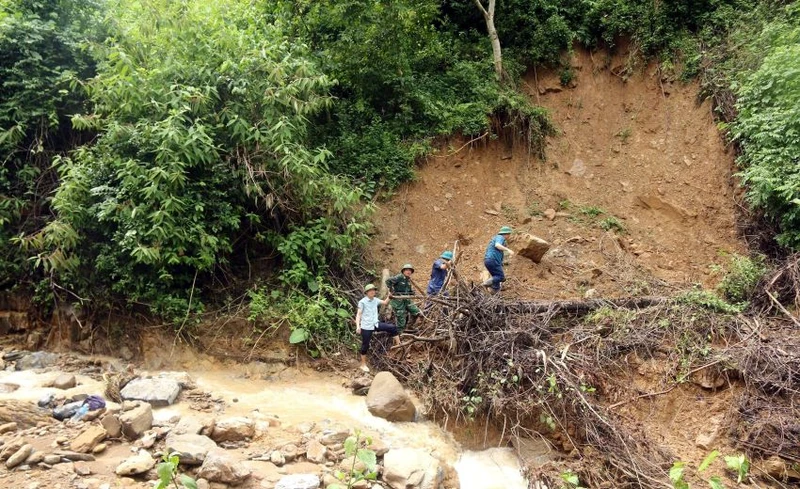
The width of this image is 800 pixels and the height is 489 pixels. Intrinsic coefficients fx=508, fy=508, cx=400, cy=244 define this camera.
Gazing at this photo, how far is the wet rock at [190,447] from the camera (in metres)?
4.50

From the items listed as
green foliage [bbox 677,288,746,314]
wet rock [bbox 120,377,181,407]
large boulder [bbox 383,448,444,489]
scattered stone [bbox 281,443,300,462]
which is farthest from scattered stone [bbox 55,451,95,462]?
green foliage [bbox 677,288,746,314]

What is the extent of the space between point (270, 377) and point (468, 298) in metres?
2.82

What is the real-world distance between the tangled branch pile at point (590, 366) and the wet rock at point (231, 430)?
6.85 ft

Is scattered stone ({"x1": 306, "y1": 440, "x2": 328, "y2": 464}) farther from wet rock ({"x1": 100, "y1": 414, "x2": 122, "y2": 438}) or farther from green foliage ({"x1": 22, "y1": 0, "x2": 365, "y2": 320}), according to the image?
green foliage ({"x1": 22, "y1": 0, "x2": 365, "y2": 320})

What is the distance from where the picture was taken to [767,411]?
204 inches

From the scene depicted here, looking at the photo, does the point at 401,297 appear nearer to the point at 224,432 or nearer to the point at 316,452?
the point at 316,452

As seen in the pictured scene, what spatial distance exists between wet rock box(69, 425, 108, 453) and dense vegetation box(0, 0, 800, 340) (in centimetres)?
212

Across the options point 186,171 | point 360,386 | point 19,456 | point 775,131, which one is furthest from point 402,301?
point 775,131

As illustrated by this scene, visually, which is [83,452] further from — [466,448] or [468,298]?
[468,298]

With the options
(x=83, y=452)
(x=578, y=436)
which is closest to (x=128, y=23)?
(x=83, y=452)

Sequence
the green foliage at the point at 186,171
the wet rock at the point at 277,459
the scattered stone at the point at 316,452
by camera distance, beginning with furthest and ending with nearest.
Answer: the green foliage at the point at 186,171
the scattered stone at the point at 316,452
the wet rock at the point at 277,459

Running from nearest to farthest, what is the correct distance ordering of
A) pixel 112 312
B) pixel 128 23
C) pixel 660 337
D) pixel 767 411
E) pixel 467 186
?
pixel 767 411 < pixel 660 337 < pixel 112 312 < pixel 128 23 < pixel 467 186

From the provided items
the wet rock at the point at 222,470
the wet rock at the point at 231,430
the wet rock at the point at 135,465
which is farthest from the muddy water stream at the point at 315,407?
the wet rock at the point at 222,470

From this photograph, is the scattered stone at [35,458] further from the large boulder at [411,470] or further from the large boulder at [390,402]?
the large boulder at [390,402]
